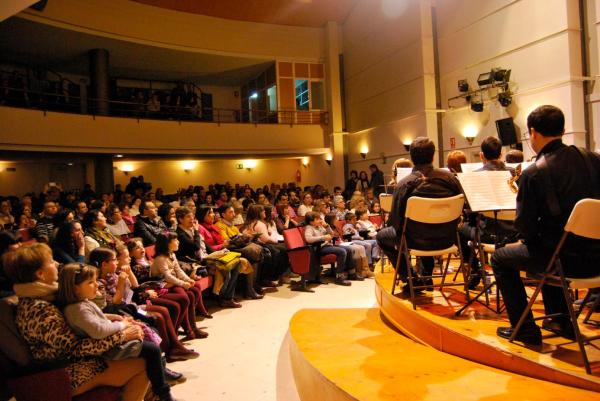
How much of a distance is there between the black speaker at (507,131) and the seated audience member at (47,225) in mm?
7548

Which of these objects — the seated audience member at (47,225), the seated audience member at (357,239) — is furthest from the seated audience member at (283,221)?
the seated audience member at (47,225)

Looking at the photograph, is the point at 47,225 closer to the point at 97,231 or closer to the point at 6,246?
the point at 97,231

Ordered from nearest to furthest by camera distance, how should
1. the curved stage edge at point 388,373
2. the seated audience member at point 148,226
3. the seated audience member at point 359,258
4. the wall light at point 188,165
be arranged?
the curved stage edge at point 388,373
the seated audience member at point 148,226
the seated audience member at point 359,258
the wall light at point 188,165

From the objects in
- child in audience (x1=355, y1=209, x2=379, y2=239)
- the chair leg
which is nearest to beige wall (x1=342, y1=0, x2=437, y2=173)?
child in audience (x1=355, y1=209, x2=379, y2=239)

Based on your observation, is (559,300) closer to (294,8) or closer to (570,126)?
(570,126)

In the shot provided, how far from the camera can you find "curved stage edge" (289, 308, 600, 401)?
1.98 meters

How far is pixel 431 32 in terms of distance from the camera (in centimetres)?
1034

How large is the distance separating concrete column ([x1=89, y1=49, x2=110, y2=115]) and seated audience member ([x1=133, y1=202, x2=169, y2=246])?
24.1 ft

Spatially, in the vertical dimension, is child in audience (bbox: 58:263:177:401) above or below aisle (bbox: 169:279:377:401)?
above

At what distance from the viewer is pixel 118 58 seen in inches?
500

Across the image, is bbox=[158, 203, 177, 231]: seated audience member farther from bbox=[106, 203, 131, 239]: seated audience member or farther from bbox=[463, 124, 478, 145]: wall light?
bbox=[463, 124, 478, 145]: wall light

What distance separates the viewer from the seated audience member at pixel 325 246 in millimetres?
5977

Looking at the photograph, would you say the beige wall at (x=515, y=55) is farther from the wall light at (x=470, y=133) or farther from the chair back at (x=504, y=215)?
the chair back at (x=504, y=215)

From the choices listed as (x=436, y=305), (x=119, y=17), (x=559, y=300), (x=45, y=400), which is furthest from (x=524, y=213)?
(x=119, y=17)
